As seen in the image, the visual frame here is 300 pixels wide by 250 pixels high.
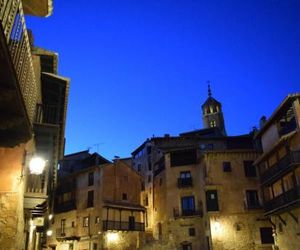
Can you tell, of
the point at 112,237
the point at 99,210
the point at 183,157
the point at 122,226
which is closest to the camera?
the point at 112,237

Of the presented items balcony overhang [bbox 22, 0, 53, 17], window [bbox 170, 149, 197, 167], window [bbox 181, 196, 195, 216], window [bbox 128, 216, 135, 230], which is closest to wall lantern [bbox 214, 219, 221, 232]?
window [bbox 181, 196, 195, 216]

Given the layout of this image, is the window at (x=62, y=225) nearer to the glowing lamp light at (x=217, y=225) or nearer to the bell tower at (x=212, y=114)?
the glowing lamp light at (x=217, y=225)

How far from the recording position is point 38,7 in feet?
40.2

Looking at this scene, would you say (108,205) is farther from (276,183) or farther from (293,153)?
(293,153)

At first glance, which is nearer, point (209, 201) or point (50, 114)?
point (50, 114)

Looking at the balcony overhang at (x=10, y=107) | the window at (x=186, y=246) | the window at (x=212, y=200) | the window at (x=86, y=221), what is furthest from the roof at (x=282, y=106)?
the window at (x=86, y=221)

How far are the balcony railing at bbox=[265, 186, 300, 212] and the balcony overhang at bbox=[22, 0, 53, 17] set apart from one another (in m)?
22.1

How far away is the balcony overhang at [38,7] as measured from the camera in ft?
39.2

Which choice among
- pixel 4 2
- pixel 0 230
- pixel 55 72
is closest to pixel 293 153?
A: pixel 55 72

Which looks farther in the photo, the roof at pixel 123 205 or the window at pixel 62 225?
the window at pixel 62 225

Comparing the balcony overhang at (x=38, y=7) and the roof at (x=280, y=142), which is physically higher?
the balcony overhang at (x=38, y=7)

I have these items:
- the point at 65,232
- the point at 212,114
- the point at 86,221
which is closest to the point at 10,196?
the point at 86,221

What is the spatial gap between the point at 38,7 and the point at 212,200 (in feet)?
101

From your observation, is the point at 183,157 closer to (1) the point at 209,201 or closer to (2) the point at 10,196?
(1) the point at 209,201
